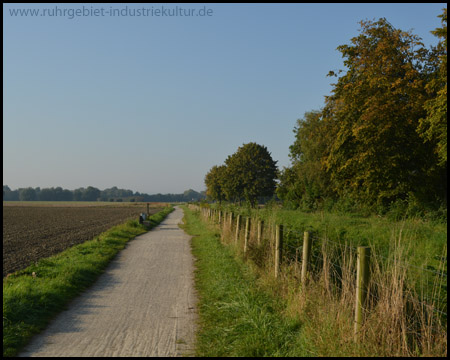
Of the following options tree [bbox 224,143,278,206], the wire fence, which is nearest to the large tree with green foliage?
tree [bbox 224,143,278,206]

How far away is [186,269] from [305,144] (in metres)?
37.1

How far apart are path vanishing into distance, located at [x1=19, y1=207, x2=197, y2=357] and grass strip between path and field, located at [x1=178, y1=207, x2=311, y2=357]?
0.28m

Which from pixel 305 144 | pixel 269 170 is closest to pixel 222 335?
pixel 305 144

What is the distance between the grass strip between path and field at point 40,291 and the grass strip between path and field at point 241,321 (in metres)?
2.68

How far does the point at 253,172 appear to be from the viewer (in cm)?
6469

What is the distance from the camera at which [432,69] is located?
77.3 feet

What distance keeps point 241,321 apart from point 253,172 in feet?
192

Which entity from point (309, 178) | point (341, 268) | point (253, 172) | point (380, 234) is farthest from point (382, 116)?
point (253, 172)

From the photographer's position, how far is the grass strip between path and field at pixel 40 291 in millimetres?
6230

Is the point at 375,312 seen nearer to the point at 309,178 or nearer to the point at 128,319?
the point at 128,319

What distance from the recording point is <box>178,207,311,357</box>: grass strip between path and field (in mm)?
5414

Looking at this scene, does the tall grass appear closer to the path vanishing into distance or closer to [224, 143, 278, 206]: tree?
the path vanishing into distance

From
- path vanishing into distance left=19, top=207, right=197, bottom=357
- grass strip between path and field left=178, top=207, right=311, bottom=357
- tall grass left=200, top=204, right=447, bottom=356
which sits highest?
tall grass left=200, top=204, right=447, bottom=356

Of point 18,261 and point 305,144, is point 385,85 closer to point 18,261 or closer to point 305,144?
point 18,261
